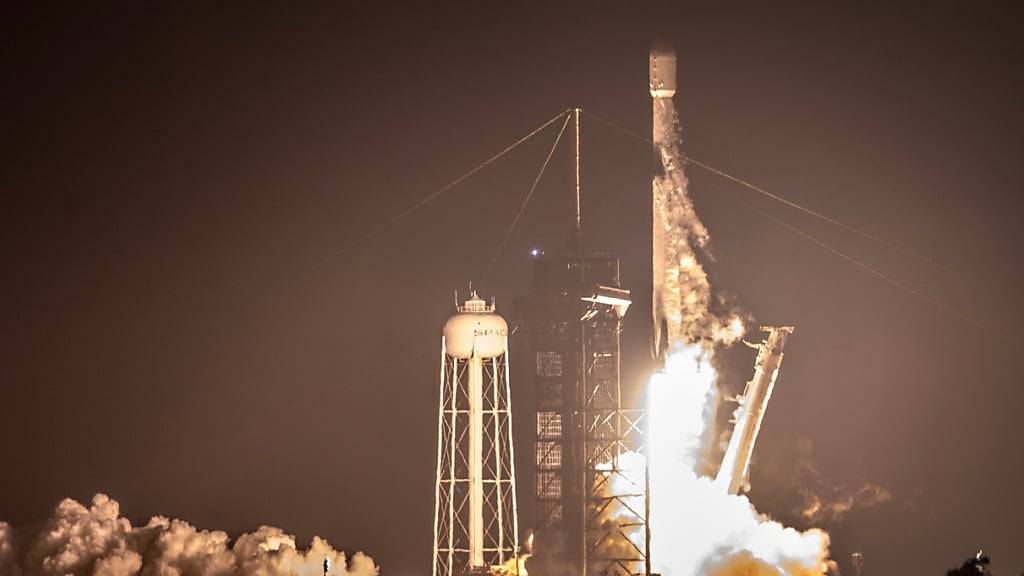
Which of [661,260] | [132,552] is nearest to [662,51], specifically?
[661,260]

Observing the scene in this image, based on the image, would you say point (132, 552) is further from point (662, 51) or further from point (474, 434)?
point (662, 51)

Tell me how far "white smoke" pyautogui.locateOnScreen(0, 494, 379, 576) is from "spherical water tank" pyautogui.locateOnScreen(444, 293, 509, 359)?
8672 mm

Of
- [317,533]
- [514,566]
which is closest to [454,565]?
[514,566]

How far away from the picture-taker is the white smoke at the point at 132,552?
81625 mm

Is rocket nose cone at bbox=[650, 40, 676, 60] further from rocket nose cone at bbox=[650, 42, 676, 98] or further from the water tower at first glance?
the water tower

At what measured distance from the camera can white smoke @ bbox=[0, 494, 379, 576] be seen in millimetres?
81625

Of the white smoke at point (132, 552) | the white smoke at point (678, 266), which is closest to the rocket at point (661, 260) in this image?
the white smoke at point (678, 266)

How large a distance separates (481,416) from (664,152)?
11.3m

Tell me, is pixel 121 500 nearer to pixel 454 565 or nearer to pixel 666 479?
pixel 454 565

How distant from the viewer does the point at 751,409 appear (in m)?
76.7

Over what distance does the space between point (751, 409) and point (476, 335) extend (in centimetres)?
1096

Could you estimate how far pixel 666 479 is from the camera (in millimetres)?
79938

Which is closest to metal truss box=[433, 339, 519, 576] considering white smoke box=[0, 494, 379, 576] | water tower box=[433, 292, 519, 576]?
A: water tower box=[433, 292, 519, 576]

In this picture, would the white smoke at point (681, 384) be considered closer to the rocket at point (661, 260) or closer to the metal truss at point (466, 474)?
the rocket at point (661, 260)
